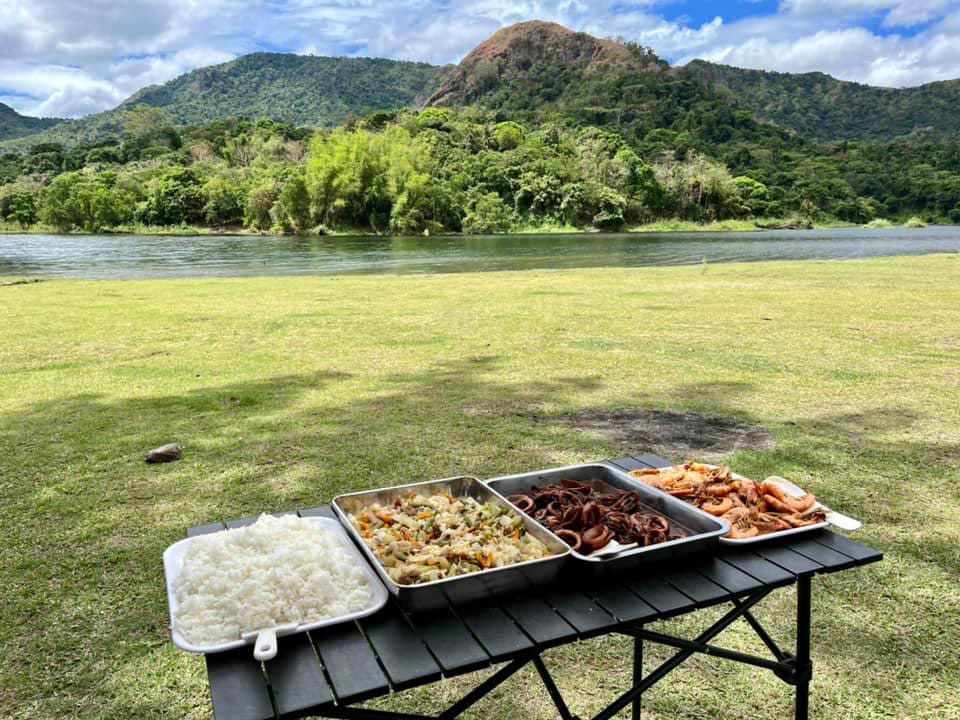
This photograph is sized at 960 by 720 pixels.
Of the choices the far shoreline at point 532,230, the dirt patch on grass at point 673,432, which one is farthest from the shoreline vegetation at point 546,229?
the dirt patch on grass at point 673,432

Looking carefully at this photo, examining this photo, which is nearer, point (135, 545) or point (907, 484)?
point (135, 545)

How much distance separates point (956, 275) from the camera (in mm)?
19641

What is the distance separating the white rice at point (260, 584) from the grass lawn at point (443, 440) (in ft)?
3.86

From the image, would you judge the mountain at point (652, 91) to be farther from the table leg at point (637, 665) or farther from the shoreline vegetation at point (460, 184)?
the table leg at point (637, 665)

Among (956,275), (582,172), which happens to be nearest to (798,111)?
(582,172)

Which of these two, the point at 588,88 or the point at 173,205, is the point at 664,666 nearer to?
the point at 173,205

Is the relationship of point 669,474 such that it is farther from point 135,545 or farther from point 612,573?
point 135,545

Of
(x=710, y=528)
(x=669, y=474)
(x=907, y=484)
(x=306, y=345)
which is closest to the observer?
(x=710, y=528)

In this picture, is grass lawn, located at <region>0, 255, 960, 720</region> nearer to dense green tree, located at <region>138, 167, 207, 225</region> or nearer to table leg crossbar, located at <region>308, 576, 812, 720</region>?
table leg crossbar, located at <region>308, 576, 812, 720</region>

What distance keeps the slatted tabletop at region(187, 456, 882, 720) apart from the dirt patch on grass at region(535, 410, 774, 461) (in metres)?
3.36

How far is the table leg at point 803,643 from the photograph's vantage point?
2.01 meters

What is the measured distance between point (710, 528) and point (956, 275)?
862 inches

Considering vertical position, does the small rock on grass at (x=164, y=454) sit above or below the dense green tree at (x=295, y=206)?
below

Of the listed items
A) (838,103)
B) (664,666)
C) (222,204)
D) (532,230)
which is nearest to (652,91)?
(838,103)
